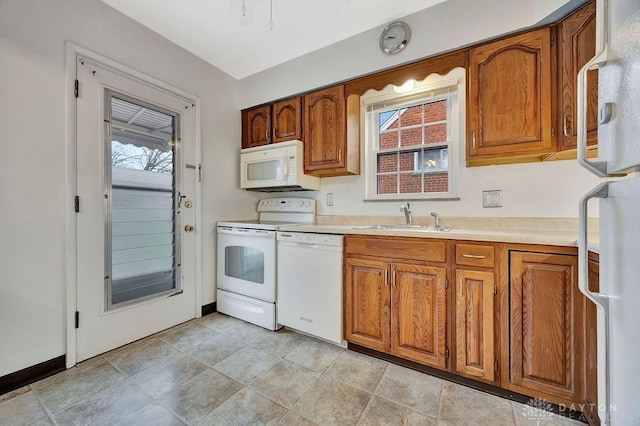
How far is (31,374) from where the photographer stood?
1.57 m

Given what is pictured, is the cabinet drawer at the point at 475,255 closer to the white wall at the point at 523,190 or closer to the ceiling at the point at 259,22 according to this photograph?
the white wall at the point at 523,190

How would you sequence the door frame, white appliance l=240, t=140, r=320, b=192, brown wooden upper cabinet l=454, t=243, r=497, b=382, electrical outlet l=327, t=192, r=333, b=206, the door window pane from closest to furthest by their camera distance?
brown wooden upper cabinet l=454, t=243, r=497, b=382 → the door frame → the door window pane → white appliance l=240, t=140, r=320, b=192 → electrical outlet l=327, t=192, r=333, b=206

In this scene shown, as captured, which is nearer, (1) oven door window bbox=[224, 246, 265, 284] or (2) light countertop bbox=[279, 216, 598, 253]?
(2) light countertop bbox=[279, 216, 598, 253]

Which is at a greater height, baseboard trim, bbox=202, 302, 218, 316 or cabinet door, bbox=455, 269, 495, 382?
cabinet door, bbox=455, 269, 495, 382

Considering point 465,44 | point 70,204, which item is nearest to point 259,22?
point 465,44

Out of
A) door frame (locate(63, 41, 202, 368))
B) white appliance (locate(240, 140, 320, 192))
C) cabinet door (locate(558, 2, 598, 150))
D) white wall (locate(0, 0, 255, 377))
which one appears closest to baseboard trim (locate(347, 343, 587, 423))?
cabinet door (locate(558, 2, 598, 150))

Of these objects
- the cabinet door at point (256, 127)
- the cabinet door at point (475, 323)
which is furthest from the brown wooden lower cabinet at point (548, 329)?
the cabinet door at point (256, 127)

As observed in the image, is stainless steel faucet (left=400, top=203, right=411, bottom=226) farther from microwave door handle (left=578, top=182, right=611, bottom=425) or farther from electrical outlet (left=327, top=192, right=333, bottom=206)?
microwave door handle (left=578, top=182, right=611, bottom=425)

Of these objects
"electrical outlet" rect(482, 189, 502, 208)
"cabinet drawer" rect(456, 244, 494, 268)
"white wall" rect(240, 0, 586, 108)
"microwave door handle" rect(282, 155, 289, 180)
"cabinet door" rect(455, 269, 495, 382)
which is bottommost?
"cabinet door" rect(455, 269, 495, 382)

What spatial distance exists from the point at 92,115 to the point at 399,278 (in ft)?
8.17

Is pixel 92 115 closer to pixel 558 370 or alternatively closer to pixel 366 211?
pixel 366 211

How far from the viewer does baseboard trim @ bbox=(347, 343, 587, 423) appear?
134cm

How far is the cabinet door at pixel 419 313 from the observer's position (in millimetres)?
1610

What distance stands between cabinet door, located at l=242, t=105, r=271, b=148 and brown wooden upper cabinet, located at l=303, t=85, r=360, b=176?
508 millimetres
